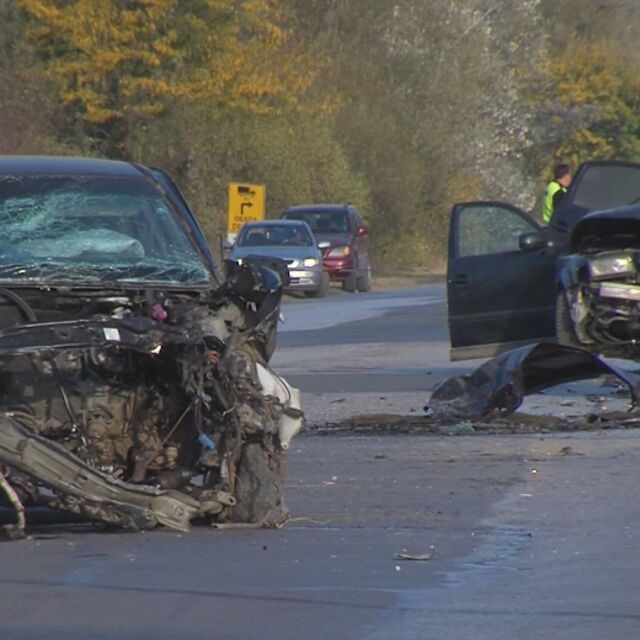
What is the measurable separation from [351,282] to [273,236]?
3865 millimetres

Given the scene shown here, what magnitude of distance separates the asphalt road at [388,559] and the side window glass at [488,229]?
2.99 metres

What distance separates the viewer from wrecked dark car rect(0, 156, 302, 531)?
8.23 metres

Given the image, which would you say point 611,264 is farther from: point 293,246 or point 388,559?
point 293,246

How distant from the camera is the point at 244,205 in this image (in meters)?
37.8

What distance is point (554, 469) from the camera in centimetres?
1079

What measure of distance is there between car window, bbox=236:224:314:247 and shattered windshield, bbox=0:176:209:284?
2508 cm

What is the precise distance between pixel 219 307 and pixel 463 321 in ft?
21.0

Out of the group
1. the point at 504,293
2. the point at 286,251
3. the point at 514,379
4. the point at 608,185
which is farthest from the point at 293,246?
the point at 514,379

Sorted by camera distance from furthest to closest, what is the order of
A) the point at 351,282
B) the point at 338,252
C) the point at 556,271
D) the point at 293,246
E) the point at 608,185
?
the point at 351,282, the point at 338,252, the point at 293,246, the point at 608,185, the point at 556,271

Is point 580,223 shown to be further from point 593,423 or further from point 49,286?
point 49,286

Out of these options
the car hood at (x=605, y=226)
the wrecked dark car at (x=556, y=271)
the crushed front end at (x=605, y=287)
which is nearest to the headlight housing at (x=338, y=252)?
the wrecked dark car at (x=556, y=271)

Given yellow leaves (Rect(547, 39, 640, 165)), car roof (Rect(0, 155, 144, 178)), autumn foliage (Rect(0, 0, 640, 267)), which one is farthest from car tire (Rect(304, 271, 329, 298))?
yellow leaves (Rect(547, 39, 640, 165))

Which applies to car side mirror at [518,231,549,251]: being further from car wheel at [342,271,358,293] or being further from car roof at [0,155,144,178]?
car wheel at [342,271,358,293]

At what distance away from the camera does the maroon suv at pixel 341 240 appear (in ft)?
125
